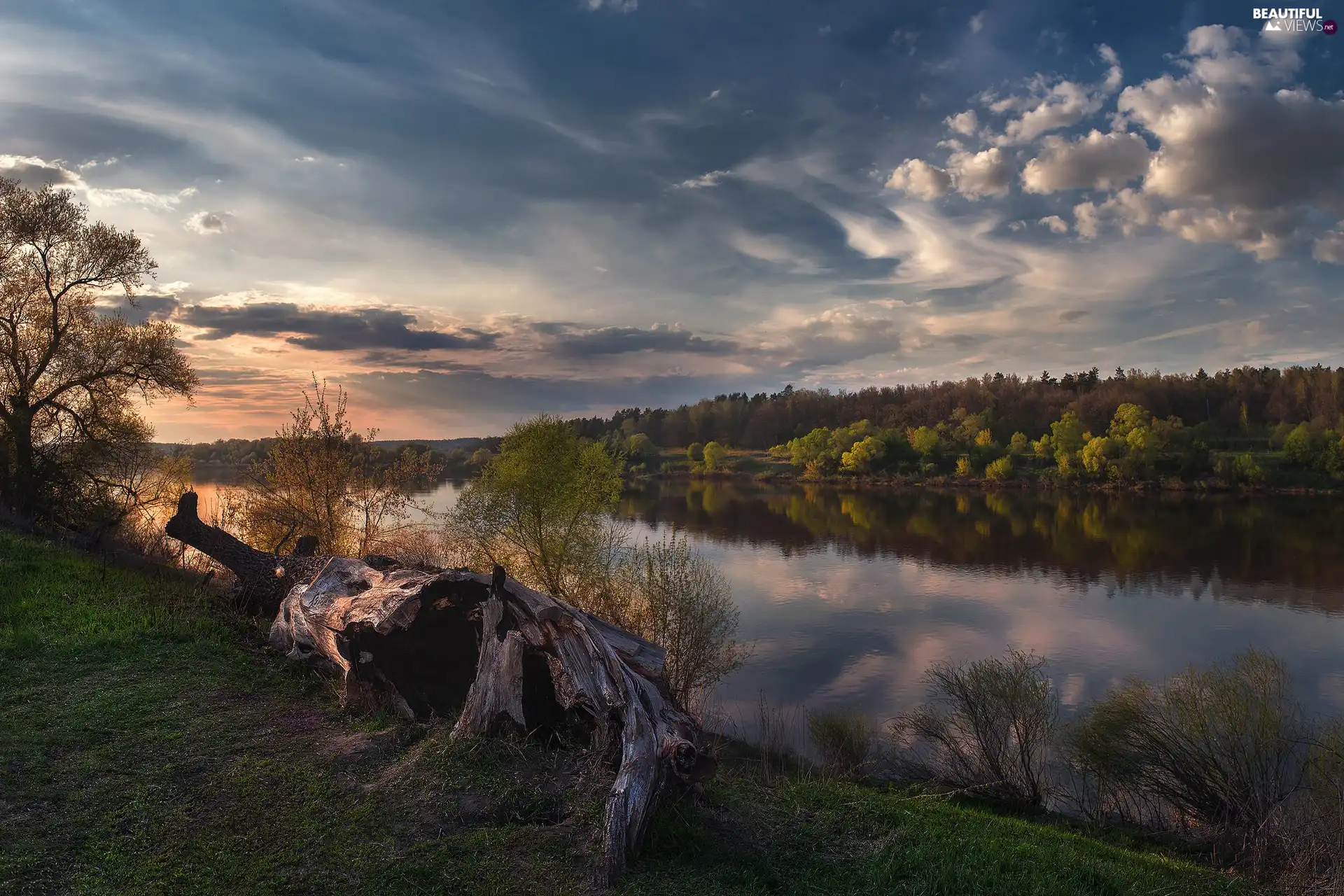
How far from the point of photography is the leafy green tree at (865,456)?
103 metres

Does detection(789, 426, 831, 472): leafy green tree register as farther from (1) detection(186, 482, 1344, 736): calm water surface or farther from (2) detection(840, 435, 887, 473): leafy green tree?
(1) detection(186, 482, 1344, 736): calm water surface

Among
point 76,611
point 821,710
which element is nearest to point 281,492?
point 76,611

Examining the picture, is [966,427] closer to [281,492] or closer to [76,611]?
[281,492]

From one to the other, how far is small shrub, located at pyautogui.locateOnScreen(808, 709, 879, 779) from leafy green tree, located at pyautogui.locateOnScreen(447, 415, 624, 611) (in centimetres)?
858

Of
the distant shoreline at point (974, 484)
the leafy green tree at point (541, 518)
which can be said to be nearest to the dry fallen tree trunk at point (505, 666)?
the leafy green tree at point (541, 518)

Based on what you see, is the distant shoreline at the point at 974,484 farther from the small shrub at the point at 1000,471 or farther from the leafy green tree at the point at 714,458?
the leafy green tree at the point at 714,458

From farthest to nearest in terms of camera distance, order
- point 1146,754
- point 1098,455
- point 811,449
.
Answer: point 811,449 < point 1098,455 < point 1146,754

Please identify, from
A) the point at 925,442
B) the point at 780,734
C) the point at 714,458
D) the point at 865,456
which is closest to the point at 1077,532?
the point at 780,734

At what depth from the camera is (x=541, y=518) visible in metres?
24.3

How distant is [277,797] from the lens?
6.43m

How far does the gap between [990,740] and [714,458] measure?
102 meters

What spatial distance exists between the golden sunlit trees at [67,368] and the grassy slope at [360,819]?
13.2 m

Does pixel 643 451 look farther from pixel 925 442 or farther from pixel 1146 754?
pixel 1146 754

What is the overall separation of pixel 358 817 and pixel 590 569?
56.8ft
